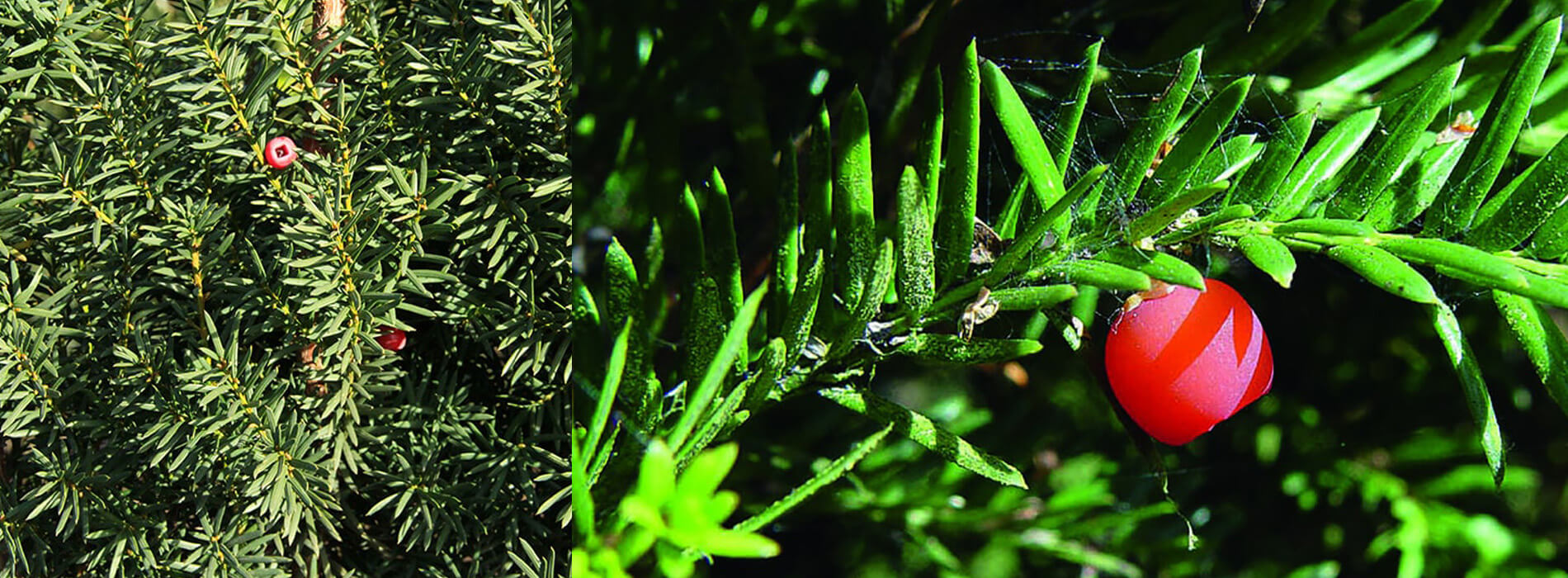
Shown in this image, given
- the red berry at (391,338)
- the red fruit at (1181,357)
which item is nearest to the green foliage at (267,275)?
the red berry at (391,338)

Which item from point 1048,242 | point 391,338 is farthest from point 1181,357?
point 391,338

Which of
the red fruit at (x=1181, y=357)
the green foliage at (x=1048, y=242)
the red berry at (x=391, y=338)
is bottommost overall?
the red berry at (x=391, y=338)

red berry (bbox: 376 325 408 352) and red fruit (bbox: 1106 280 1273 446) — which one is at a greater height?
red fruit (bbox: 1106 280 1273 446)

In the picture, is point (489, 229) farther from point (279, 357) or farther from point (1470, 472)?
point (1470, 472)

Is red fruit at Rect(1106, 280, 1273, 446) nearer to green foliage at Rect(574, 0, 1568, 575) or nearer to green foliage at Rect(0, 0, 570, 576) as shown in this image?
green foliage at Rect(574, 0, 1568, 575)

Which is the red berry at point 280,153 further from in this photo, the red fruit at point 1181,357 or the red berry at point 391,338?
the red fruit at point 1181,357

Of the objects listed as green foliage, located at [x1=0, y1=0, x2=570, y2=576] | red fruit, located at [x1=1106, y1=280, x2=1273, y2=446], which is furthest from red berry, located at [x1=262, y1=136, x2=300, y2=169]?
red fruit, located at [x1=1106, y1=280, x2=1273, y2=446]
